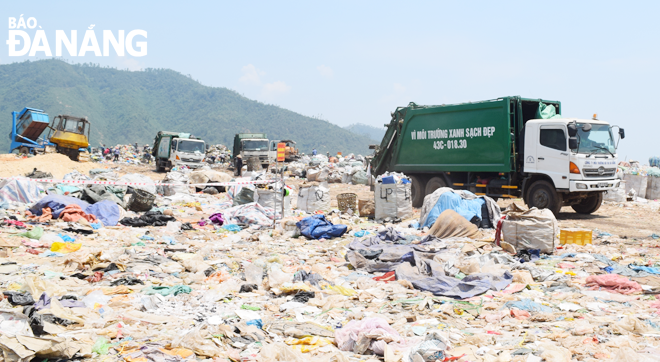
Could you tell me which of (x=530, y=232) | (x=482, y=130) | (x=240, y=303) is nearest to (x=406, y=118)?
(x=482, y=130)

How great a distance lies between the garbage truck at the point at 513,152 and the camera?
34.9 feet

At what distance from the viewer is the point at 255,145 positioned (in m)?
27.5

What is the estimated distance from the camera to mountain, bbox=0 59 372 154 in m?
93.4

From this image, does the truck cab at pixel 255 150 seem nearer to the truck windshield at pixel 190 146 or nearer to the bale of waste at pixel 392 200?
the truck windshield at pixel 190 146

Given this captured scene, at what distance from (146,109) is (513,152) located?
117 meters

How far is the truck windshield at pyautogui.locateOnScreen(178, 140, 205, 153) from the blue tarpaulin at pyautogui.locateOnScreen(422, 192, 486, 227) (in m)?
18.6

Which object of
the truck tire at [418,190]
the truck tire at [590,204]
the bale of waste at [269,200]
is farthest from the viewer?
the truck tire at [418,190]

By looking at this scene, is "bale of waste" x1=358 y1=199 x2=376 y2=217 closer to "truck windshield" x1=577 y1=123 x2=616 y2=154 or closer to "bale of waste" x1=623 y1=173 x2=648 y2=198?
"truck windshield" x1=577 y1=123 x2=616 y2=154

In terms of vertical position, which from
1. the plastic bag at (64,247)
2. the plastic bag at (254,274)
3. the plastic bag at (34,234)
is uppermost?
the plastic bag at (34,234)

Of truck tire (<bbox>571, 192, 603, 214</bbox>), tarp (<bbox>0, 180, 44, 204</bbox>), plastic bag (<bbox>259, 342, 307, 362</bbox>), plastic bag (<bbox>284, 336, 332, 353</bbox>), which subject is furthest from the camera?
truck tire (<bbox>571, 192, 603, 214</bbox>)

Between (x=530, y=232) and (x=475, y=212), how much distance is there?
95.8 inches

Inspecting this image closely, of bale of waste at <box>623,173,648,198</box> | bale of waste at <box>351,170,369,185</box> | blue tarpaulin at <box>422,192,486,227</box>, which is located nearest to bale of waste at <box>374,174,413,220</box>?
blue tarpaulin at <box>422,192,486,227</box>

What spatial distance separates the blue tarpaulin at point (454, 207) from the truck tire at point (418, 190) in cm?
445

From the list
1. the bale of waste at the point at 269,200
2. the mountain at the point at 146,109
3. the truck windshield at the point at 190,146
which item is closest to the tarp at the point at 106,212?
the bale of waste at the point at 269,200
